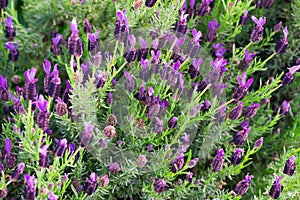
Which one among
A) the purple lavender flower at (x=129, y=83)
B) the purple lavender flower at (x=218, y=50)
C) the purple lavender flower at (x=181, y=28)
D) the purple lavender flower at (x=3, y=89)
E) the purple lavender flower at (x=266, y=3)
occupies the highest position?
the purple lavender flower at (x=266, y=3)

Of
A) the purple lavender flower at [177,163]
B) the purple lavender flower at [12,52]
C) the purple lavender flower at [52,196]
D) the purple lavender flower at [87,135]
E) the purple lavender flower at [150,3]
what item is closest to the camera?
the purple lavender flower at [52,196]

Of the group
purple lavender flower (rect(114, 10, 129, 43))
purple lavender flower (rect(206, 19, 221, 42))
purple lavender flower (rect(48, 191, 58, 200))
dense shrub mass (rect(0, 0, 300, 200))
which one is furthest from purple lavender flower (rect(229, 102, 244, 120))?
purple lavender flower (rect(48, 191, 58, 200))

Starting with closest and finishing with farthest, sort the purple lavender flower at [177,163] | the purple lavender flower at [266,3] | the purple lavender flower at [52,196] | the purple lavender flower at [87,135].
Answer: the purple lavender flower at [52,196], the purple lavender flower at [87,135], the purple lavender flower at [177,163], the purple lavender flower at [266,3]

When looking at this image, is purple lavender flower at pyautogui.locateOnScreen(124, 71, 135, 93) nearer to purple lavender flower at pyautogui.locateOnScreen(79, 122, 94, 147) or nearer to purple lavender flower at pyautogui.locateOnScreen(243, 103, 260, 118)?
purple lavender flower at pyautogui.locateOnScreen(79, 122, 94, 147)

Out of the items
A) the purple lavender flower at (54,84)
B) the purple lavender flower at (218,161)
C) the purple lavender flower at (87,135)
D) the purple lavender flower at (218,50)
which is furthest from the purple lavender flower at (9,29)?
the purple lavender flower at (218,161)

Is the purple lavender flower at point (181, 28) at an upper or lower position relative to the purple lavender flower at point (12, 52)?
upper

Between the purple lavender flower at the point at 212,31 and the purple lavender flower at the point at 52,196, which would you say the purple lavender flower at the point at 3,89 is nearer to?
the purple lavender flower at the point at 52,196

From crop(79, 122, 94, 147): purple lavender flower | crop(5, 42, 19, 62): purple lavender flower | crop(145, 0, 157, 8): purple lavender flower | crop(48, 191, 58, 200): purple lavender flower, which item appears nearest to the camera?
crop(48, 191, 58, 200): purple lavender flower

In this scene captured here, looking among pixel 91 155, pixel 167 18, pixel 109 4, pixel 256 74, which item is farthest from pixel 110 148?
pixel 256 74
